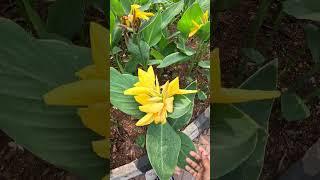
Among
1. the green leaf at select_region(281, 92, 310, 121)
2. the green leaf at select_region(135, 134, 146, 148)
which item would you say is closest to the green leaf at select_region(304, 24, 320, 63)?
the green leaf at select_region(281, 92, 310, 121)

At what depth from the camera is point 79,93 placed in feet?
1.58

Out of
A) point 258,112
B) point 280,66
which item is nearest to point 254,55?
point 280,66

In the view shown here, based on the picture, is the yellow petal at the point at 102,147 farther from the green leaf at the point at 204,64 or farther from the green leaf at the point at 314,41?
the green leaf at the point at 314,41

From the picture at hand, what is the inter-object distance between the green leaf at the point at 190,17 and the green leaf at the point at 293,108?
23 centimetres

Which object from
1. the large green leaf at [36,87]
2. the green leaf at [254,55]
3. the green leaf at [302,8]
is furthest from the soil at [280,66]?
the large green leaf at [36,87]

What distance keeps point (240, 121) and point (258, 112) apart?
44 mm

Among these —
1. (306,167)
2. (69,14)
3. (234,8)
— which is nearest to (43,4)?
(69,14)

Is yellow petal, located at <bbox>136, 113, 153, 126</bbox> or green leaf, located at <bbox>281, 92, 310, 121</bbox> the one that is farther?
green leaf, located at <bbox>281, 92, 310, 121</bbox>

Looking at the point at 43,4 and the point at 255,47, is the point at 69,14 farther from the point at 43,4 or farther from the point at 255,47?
the point at 255,47

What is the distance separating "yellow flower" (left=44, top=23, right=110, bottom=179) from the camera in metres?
0.47

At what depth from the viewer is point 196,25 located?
0.50m

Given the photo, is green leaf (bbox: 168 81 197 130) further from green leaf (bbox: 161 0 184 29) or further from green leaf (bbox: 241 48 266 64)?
green leaf (bbox: 241 48 266 64)

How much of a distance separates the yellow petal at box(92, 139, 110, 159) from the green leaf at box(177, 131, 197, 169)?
0.22 feet

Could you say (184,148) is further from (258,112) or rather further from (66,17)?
(66,17)
